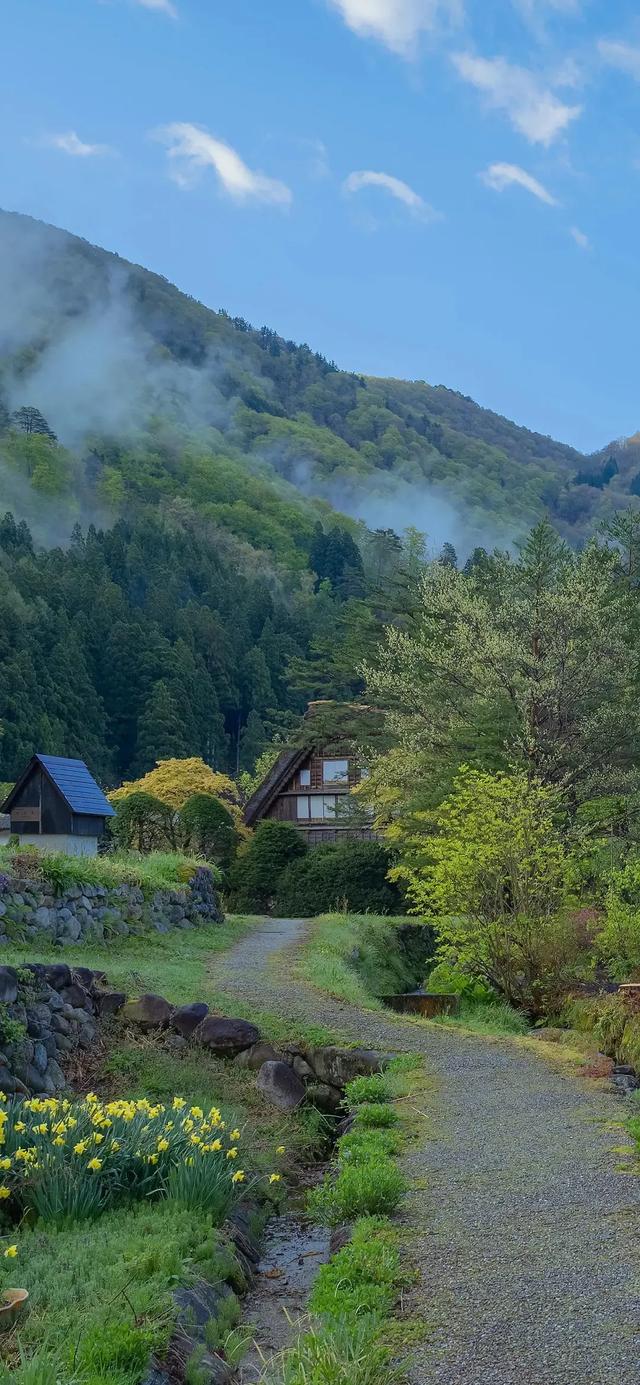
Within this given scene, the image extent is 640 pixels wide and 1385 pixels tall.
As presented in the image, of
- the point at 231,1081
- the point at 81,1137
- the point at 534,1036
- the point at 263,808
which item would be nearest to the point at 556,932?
the point at 534,1036

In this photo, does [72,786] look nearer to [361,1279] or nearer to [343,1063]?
[343,1063]

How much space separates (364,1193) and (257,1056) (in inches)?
189

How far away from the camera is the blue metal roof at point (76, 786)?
88.1 feet

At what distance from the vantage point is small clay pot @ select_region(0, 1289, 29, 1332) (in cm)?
544

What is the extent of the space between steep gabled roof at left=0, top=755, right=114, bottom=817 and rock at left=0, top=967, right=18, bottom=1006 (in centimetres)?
1674

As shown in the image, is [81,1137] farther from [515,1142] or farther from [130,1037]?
[130,1037]

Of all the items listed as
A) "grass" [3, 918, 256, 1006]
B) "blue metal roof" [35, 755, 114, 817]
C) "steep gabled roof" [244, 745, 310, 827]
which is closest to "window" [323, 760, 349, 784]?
"steep gabled roof" [244, 745, 310, 827]

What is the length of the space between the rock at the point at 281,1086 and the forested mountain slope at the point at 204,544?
91.9 ft

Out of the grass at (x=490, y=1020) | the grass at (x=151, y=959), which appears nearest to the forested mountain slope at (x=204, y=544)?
the grass at (x=151, y=959)

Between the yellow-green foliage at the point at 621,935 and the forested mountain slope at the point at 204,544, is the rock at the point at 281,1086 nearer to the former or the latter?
the yellow-green foliage at the point at 621,935

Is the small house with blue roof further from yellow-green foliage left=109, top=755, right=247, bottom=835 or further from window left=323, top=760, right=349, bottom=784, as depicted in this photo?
window left=323, top=760, right=349, bottom=784

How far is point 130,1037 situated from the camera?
11609 millimetres

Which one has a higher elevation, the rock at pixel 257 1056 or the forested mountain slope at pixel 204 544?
the forested mountain slope at pixel 204 544

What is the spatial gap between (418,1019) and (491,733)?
9452 millimetres
